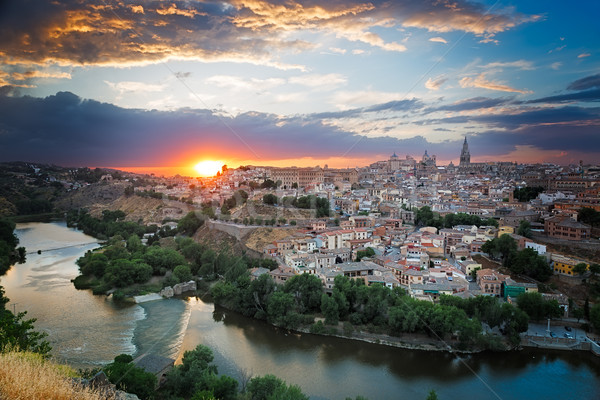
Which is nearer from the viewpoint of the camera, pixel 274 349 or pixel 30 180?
pixel 274 349

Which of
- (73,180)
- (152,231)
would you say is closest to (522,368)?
(152,231)

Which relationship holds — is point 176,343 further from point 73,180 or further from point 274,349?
point 73,180

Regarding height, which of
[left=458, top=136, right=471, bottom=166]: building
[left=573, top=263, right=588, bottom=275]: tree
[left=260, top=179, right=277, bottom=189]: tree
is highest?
[left=458, top=136, right=471, bottom=166]: building

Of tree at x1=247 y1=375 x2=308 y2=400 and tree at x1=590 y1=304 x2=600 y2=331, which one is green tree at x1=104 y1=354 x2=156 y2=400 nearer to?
tree at x1=247 y1=375 x2=308 y2=400

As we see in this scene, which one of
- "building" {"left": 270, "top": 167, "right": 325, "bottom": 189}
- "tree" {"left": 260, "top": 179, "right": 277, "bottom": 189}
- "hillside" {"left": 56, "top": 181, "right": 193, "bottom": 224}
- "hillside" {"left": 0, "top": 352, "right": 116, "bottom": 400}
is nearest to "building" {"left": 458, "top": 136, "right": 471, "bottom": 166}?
"building" {"left": 270, "top": 167, "right": 325, "bottom": 189}

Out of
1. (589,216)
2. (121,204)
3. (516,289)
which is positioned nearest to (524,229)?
(589,216)

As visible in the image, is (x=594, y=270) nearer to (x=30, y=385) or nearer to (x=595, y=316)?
(x=595, y=316)

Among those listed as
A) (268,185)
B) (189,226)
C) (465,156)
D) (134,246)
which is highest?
(465,156)

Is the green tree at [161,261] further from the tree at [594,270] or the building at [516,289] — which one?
the tree at [594,270]
